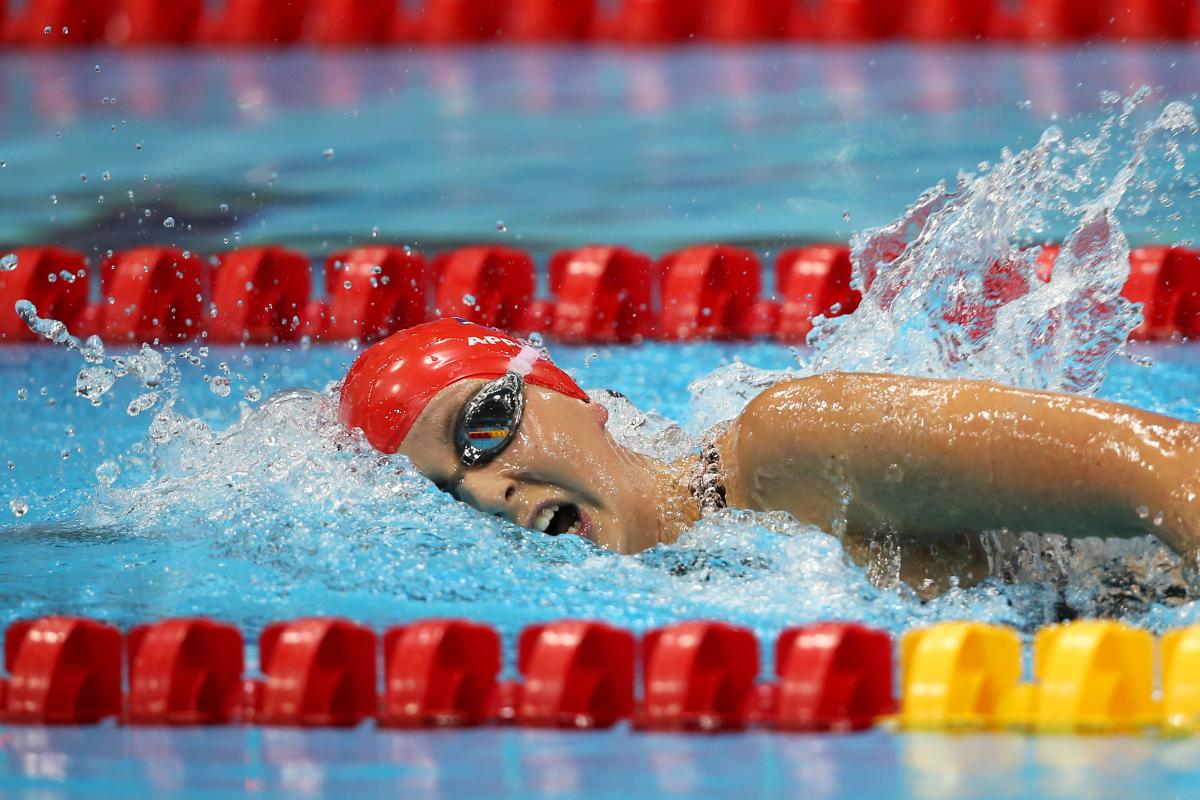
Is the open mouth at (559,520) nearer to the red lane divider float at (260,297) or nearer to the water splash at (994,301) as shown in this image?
the water splash at (994,301)

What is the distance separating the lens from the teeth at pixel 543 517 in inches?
95.8

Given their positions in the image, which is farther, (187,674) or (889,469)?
(889,469)

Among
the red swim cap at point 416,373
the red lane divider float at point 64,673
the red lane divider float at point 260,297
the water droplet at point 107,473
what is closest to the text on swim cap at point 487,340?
the red swim cap at point 416,373

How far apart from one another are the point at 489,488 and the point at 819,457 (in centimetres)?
46

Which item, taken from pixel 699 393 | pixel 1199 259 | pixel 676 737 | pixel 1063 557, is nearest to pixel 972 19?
pixel 1199 259

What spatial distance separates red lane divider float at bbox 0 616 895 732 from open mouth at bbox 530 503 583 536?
0.30 meters

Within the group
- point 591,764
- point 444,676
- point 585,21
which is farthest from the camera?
point 585,21

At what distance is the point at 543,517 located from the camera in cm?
244

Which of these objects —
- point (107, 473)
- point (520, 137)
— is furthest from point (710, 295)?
point (520, 137)

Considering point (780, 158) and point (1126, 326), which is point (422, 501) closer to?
point (1126, 326)

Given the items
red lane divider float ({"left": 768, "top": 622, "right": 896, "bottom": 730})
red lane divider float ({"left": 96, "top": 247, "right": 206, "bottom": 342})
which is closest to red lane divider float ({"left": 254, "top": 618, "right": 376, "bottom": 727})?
red lane divider float ({"left": 768, "top": 622, "right": 896, "bottom": 730})

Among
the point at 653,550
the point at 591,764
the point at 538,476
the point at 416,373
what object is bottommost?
the point at 591,764

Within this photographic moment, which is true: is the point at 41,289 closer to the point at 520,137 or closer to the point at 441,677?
the point at 520,137

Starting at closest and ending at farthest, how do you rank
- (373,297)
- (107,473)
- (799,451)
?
(799,451) → (107,473) → (373,297)
